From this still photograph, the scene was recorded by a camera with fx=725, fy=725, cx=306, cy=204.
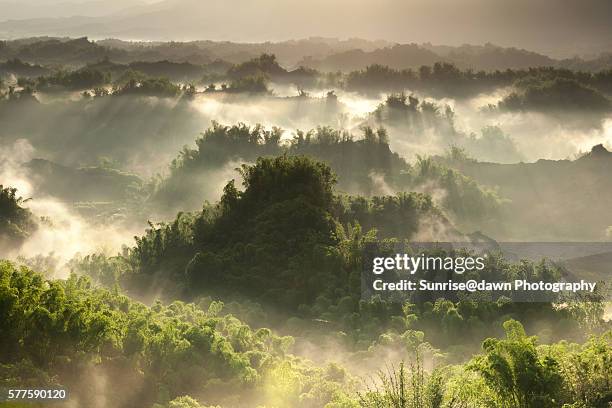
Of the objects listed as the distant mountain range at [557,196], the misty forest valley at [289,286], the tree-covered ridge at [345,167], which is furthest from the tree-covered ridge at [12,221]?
the distant mountain range at [557,196]

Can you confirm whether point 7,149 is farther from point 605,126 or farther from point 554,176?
point 605,126

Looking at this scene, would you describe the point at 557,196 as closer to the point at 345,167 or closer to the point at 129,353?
the point at 345,167

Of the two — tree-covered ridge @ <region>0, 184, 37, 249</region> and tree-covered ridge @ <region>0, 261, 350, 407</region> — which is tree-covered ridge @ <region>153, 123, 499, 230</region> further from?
tree-covered ridge @ <region>0, 261, 350, 407</region>

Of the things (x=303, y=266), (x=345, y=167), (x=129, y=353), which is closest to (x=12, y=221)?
(x=303, y=266)

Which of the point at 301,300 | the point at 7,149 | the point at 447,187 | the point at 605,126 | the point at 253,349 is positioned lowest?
the point at 253,349

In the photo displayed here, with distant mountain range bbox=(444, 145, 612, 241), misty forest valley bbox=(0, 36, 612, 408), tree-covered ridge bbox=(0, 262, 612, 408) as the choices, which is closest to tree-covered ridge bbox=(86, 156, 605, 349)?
misty forest valley bbox=(0, 36, 612, 408)

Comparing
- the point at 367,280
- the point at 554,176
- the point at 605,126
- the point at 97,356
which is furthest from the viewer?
the point at 605,126

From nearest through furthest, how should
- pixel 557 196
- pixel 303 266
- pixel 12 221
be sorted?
pixel 303 266, pixel 12 221, pixel 557 196

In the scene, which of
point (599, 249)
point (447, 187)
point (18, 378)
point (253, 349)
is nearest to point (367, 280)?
point (253, 349)
